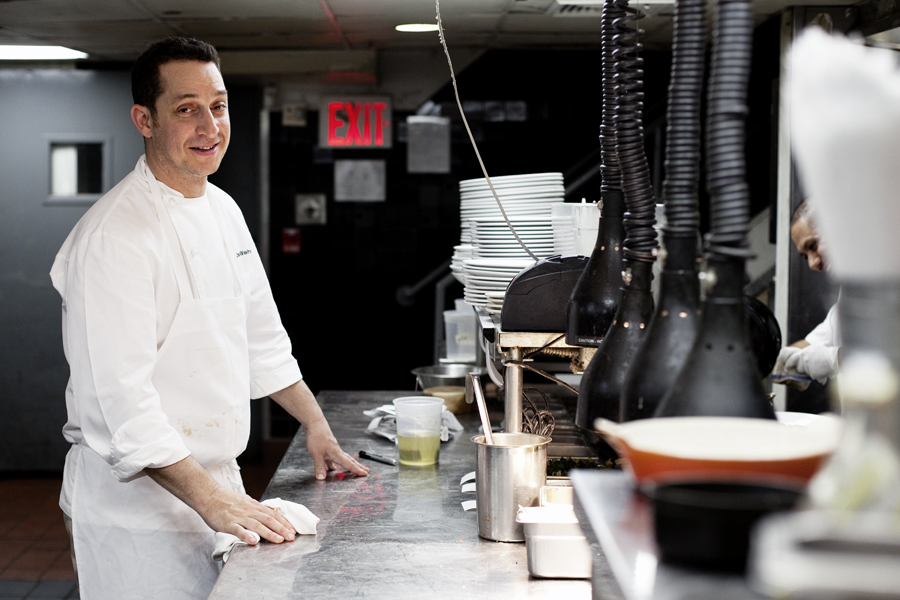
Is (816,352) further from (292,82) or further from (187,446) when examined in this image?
(292,82)

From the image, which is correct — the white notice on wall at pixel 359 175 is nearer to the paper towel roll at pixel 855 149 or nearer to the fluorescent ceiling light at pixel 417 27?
the fluorescent ceiling light at pixel 417 27

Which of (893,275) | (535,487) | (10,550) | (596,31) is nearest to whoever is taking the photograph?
(893,275)

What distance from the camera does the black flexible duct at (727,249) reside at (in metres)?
0.83

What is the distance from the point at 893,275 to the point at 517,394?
4.86 feet

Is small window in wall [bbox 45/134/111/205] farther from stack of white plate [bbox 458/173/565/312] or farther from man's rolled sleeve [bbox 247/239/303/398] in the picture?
man's rolled sleeve [bbox 247/239/303/398]

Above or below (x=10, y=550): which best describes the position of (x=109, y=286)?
above

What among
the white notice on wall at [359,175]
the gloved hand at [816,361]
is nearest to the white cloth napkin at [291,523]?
the gloved hand at [816,361]

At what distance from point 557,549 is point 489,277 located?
2.73ft

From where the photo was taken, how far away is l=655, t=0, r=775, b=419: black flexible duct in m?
0.83

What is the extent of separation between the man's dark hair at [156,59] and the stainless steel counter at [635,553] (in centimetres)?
177

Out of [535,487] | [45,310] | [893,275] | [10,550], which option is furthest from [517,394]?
[45,310]

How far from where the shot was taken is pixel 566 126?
239 inches

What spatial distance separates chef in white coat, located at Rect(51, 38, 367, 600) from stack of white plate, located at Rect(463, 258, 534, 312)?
24.8 inches

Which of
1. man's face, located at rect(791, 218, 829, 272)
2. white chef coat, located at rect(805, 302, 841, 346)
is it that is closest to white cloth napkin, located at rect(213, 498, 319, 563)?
man's face, located at rect(791, 218, 829, 272)
